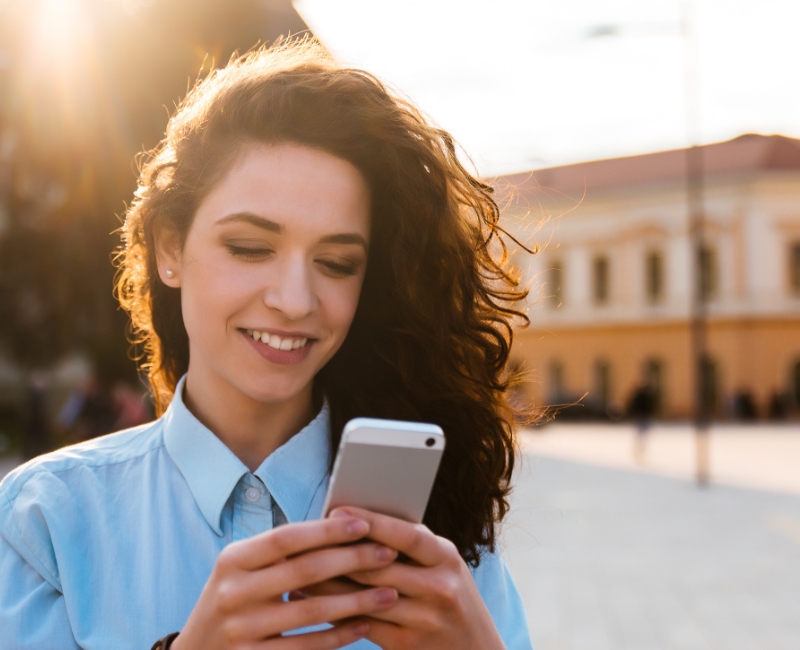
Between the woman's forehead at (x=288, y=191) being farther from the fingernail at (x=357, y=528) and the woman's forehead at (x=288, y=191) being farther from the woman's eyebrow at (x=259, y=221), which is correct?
the fingernail at (x=357, y=528)

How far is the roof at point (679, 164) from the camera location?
40.4 meters

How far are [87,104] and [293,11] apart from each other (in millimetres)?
3441

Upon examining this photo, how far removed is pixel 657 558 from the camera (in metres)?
9.01

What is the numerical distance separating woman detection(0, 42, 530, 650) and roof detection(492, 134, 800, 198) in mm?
36024

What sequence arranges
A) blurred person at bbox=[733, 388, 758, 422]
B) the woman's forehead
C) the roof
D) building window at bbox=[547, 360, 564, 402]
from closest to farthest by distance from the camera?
the woman's forehead < blurred person at bbox=[733, 388, 758, 422] < the roof < building window at bbox=[547, 360, 564, 402]

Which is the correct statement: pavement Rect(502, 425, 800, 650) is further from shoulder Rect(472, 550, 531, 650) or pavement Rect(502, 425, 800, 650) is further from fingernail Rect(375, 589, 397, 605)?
fingernail Rect(375, 589, 397, 605)

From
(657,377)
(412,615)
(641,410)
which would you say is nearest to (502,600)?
(412,615)

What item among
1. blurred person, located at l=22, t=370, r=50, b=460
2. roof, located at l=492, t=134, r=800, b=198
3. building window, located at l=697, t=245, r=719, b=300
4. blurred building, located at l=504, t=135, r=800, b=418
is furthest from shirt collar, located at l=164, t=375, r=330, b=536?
building window, located at l=697, t=245, r=719, b=300

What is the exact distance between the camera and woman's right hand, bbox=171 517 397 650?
4.17 feet

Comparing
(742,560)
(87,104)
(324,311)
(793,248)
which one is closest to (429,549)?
(324,311)

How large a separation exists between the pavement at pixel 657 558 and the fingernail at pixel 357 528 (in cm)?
99

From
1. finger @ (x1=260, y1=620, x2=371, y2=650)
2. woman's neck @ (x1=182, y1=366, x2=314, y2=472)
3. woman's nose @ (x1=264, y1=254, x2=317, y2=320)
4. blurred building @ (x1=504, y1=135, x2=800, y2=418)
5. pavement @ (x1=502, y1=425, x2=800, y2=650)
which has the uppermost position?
blurred building @ (x1=504, y1=135, x2=800, y2=418)

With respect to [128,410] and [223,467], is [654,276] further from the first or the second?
[223,467]

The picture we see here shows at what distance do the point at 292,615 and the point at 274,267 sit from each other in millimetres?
686
